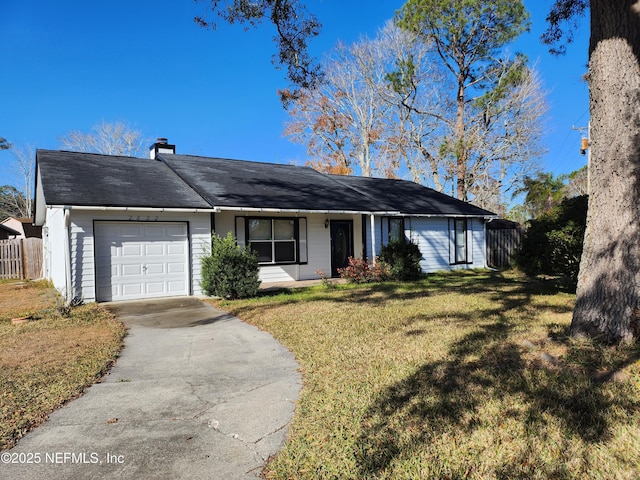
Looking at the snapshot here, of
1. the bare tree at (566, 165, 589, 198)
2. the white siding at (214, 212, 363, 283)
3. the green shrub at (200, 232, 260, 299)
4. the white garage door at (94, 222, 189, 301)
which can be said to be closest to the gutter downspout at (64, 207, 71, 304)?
the white garage door at (94, 222, 189, 301)

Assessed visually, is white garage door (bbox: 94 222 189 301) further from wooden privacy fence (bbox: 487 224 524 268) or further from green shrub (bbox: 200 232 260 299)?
wooden privacy fence (bbox: 487 224 524 268)

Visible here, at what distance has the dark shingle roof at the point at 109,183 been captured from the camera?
9844 millimetres

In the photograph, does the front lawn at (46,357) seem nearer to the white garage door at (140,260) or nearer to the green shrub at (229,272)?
the white garage door at (140,260)

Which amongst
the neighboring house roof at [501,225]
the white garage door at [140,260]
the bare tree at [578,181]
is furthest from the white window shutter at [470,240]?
the bare tree at [578,181]

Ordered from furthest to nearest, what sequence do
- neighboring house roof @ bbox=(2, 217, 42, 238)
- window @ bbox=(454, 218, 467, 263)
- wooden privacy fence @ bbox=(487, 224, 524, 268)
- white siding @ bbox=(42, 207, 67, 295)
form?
neighboring house roof @ bbox=(2, 217, 42, 238) → wooden privacy fence @ bbox=(487, 224, 524, 268) → window @ bbox=(454, 218, 467, 263) → white siding @ bbox=(42, 207, 67, 295)

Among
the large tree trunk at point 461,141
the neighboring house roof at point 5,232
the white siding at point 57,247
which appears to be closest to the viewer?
the white siding at point 57,247

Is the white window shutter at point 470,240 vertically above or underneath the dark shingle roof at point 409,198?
underneath

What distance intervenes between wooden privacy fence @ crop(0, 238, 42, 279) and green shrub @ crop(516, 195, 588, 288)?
19201mm

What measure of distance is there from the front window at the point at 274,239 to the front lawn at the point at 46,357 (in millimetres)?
5268

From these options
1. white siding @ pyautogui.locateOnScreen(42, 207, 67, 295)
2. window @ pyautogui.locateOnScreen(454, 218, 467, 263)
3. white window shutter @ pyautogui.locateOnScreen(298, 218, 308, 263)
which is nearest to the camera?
white siding @ pyautogui.locateOnScreen(42, 207, 67, 295)

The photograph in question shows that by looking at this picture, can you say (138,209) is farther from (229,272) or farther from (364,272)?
(364,272)

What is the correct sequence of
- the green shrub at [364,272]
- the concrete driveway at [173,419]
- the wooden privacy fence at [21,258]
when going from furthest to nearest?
the wooden privacy fence at [21,258]
the green shrub at [364,272]
the concrete driveway at [173,419]

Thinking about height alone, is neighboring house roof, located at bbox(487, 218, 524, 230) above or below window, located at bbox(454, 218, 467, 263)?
above

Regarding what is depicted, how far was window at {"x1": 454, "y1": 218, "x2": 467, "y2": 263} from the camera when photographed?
1802cm
